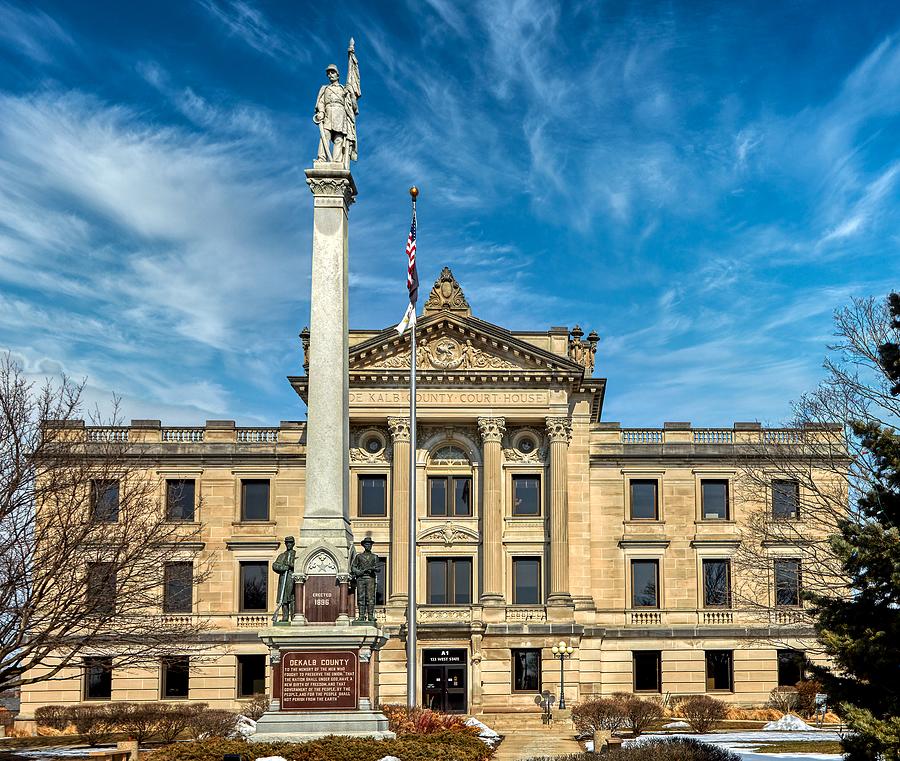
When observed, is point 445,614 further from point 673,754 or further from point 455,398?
point 673,754

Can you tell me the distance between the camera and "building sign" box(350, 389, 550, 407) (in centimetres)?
5347

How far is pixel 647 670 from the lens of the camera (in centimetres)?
5328

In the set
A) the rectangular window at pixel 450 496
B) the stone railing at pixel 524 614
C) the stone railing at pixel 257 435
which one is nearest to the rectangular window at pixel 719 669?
the stone railing at pixel 524 614

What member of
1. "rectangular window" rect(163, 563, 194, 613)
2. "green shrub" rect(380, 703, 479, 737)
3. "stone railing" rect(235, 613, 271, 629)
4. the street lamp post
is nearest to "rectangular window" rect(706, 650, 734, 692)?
the street lamp post

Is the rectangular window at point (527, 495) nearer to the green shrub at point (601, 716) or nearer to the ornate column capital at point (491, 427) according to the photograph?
the ornate column capital at point (491, 427)

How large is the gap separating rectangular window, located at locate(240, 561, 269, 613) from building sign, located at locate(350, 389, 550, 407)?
31.1ft

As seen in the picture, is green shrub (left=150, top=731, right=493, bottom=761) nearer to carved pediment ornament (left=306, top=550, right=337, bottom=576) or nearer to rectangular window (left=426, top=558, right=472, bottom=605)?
carved pediment ornament (left=306, top=550, right=337, bottom=576)

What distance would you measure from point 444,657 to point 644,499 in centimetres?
1264

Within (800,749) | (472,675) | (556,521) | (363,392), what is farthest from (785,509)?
(800,749)

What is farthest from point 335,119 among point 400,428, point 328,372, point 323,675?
point 400,428

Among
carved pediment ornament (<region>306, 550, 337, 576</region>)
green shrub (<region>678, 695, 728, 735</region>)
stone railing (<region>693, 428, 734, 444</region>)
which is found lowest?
green shrub (<region>678, 695, 728, 735</region>)

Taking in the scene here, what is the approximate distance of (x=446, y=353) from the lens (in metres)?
53.7

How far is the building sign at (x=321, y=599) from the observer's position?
849 inches

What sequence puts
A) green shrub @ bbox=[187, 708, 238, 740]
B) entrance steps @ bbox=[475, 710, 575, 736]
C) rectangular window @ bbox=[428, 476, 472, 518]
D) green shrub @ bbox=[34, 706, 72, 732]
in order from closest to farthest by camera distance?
green shrub @ bbox=[187, 708, 238, 740]
entrance steps @ bbox=[475, 710, 575, 736]
green shrub @ bbox=[34, 706, 72, 732]
rectangular window @ bbox=[428, 476, 472, 518]
